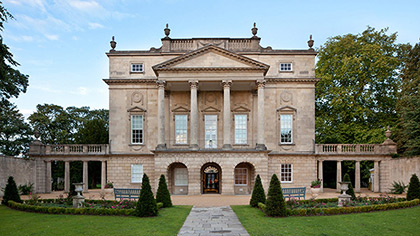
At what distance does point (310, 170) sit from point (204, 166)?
11.0 metres

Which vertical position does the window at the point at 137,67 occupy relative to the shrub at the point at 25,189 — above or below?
above

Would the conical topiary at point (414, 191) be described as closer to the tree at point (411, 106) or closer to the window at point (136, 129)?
the tree at point (411, 106)

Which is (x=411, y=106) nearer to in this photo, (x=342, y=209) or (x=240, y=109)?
(x=240, y=109)

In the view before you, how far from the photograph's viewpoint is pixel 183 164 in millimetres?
34969

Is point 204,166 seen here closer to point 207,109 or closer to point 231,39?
point 207,109

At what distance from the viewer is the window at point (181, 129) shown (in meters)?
36.7

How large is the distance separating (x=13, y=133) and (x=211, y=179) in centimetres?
3153

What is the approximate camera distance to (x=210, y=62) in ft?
113

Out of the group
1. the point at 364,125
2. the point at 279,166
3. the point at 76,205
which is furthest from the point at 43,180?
the point at 364,125

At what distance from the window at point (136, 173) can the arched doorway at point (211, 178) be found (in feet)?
21.7

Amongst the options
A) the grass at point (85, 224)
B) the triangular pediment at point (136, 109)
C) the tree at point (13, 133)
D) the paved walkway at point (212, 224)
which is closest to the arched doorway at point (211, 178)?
the triangular pediment at point (136, 109)

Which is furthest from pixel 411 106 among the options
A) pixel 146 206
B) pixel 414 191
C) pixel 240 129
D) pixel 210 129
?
pixel 146 206

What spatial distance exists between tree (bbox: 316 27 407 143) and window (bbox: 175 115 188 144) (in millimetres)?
17292

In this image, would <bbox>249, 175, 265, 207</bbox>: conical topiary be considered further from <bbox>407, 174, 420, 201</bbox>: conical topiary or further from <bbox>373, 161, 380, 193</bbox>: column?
<bbox>373, 161, 380, 193</bbox>: column
